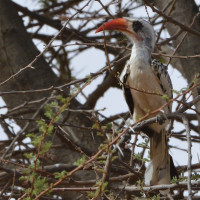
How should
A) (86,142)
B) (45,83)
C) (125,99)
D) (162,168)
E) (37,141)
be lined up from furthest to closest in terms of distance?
1. (45,83)
2. (86,142)
3. (125,99)
4. (162,168)
5. (37,141)

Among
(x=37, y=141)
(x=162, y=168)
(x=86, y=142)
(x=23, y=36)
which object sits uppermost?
(x=23, y=36)

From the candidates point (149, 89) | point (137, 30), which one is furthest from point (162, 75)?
point (137, 30)

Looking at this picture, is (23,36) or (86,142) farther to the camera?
(23,36)

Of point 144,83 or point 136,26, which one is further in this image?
point 136,26

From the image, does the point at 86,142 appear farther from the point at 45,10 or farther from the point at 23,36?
the point at 45,10

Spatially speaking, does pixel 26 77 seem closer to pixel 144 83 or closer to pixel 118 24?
pixel 118 24

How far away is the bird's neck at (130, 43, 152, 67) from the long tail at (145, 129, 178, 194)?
0.50 metres

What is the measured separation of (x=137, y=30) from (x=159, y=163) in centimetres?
103

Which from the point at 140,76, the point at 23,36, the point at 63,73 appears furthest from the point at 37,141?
the point at 63,73

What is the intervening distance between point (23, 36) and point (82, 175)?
136 cm

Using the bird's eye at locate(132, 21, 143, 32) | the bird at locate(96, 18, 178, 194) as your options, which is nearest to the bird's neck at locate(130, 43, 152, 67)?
the bird at locate(96, 18, 178, 194)

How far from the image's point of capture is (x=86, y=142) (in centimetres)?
402

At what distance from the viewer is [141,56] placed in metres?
3.60

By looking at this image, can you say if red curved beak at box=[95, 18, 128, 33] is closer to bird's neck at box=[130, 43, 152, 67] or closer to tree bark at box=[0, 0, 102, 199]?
bird's neck at box=[130, 43, 152, 67]
